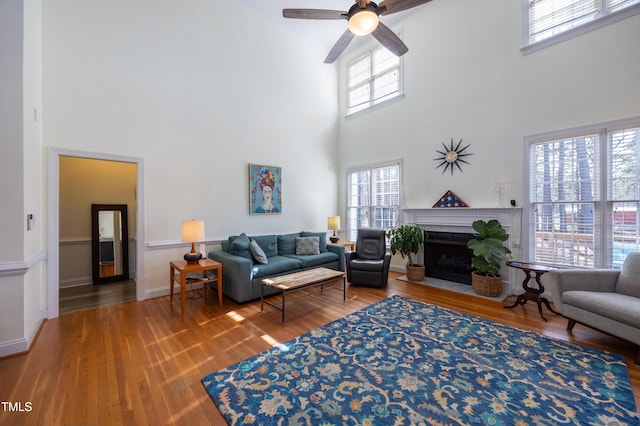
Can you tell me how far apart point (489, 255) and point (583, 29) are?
326 centimetres

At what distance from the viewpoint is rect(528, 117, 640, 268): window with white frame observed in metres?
3.16

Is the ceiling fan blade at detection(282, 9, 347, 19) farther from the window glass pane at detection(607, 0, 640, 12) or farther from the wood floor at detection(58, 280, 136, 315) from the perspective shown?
the wood floor at detection(58, 280, 136, 315)

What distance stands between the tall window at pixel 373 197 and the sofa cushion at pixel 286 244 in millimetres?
1943

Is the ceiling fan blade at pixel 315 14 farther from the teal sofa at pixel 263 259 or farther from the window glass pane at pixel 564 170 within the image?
the window glass pane at pixel 564 170

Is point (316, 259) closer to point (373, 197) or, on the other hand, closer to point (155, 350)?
point (373, 197)

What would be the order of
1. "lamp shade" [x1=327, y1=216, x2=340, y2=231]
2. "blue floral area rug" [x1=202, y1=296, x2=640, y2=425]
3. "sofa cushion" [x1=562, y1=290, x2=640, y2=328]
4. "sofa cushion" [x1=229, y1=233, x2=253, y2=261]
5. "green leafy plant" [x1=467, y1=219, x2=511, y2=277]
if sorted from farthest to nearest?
"lamp shade" [x1=327, y1=216, x2=340, y2=231], "sofa cushion" [x1=229, y1=233, x2=253, y2=261], "green leafy plant" [x1=467, y1=219, x2=511, y2=277], "sofa cushion" [x1=562, y1=290, x2=640, y2=328], "blue floral area rug" [x1=202, y1=296, x2=640, y2=425]

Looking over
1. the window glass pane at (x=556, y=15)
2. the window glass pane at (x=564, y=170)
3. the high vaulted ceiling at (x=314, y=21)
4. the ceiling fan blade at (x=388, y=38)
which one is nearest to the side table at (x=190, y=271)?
the ceiling fan blade at (x=388, y=38)

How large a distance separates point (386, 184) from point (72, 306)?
226 inches

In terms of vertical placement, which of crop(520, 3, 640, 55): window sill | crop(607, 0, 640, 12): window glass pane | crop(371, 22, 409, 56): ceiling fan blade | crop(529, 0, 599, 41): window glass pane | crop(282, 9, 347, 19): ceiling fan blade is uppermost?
crop(529, 0, 599, 41): window glass pane

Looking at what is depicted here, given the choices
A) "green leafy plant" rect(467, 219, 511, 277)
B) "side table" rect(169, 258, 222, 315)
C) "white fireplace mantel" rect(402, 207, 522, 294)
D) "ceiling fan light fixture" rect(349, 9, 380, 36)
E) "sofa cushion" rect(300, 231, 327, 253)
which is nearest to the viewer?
"ceiling fan light fixture" rect(349, 9, 380, 36)

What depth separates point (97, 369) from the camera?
213cm

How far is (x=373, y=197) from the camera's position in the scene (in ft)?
19.7

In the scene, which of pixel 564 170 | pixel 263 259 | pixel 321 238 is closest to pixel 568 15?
pixel 564 170

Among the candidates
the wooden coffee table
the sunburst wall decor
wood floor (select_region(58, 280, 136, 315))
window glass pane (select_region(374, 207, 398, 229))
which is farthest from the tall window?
wood floor (select_region(58, 280, 136, 315))
